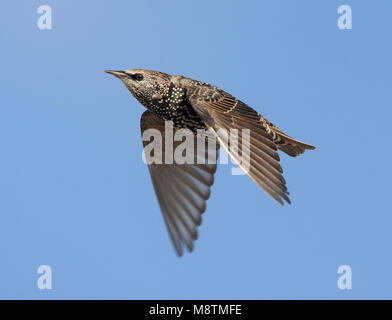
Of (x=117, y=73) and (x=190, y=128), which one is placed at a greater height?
(x=117, y=73)

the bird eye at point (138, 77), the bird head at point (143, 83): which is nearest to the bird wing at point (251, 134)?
the bird head at point (143, 83)

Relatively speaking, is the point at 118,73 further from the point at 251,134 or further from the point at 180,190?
the point at 251,134

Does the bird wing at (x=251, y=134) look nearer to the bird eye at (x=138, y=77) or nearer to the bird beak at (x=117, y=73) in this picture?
the bird eye at (x=138, y=77)

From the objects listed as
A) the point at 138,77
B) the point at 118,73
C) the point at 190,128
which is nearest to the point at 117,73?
the point at 118,73

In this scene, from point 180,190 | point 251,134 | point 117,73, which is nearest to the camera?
point 251,134

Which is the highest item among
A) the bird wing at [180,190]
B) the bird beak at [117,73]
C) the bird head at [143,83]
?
the bird beak at [117,73]

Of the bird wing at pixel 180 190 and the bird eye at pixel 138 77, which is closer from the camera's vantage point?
the bird wing at pixel 180 190

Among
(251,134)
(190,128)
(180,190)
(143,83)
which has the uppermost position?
(143,83)

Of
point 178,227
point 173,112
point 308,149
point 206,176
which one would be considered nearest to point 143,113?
point 173,112
